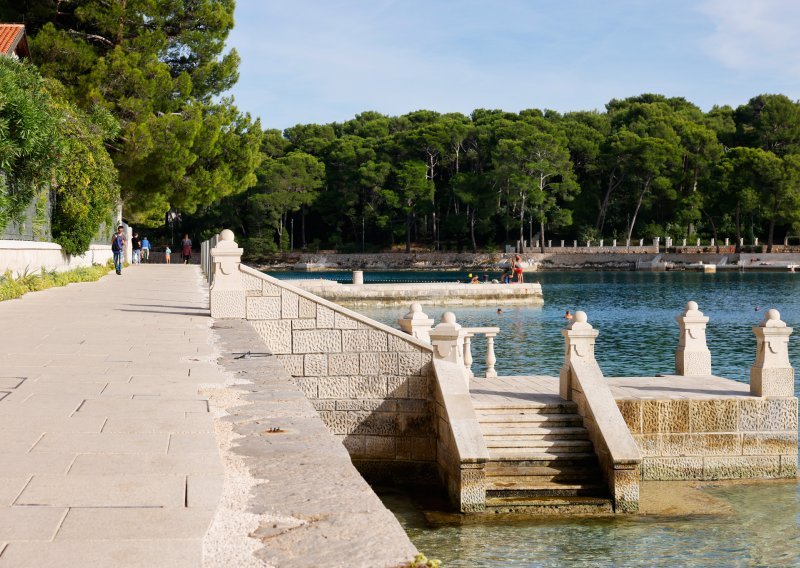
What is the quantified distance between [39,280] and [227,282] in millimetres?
9299

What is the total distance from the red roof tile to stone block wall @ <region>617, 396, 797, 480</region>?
19743mm

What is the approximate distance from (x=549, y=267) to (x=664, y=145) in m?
15.2

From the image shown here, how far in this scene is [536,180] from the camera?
81.7 meters

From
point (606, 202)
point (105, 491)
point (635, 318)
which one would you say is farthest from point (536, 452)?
point (606, 202)

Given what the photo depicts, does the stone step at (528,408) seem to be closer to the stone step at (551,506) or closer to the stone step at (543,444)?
the stone step at (543,444)

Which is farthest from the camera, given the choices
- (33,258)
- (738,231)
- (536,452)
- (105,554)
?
(738,231)

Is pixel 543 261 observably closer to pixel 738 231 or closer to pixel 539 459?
pixel 738 231

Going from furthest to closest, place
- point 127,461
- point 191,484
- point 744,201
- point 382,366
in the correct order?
point 744,201
point 382,366
point 127,461
point 191,484

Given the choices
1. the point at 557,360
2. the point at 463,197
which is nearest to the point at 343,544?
the point at 557,360

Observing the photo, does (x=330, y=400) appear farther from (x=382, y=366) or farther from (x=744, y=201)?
(x=744, y=201)

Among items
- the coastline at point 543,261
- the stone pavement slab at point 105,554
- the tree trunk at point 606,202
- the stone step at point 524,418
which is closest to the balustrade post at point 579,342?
the stone step at point 524,418

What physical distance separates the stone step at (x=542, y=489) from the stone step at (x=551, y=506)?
0.24ft

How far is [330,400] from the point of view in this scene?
37.8 feet

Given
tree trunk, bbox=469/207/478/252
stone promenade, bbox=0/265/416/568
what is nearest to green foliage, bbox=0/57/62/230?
stone promenade, bbox=0/265/416/568
